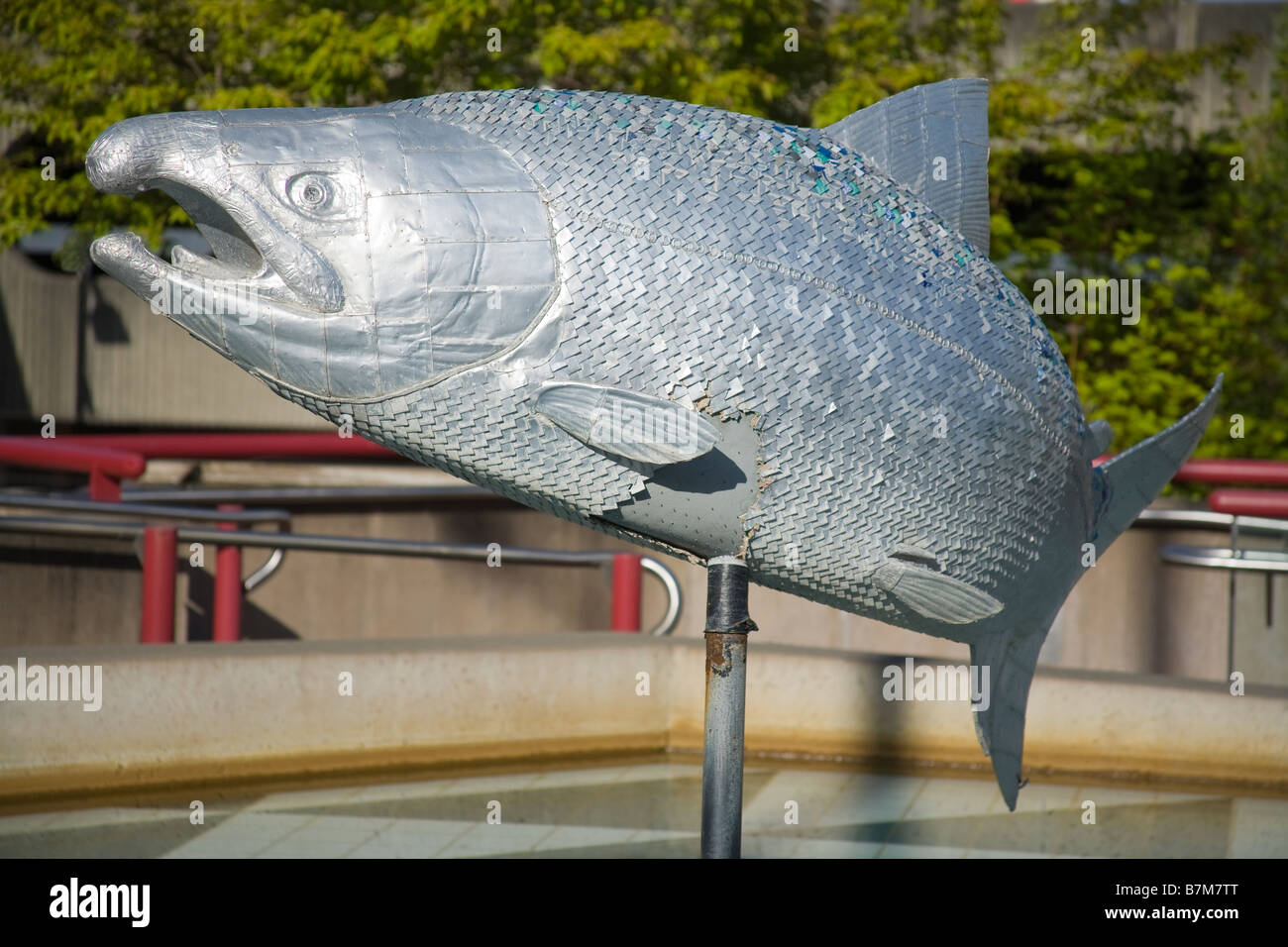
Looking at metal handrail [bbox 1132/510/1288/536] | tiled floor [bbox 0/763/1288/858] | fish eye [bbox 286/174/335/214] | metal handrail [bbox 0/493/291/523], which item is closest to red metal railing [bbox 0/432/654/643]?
metal handrail [bbox 0/493/291/523]

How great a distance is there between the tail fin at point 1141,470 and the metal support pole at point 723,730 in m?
0.98

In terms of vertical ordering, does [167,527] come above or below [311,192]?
below

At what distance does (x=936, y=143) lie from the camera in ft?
11.2

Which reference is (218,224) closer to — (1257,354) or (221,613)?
(221,613)

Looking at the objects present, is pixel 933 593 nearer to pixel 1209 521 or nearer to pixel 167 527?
pixel 167 527

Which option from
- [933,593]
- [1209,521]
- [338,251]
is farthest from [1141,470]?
[1209,521]

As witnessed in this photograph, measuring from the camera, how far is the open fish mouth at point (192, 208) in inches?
106

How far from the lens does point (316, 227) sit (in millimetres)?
2740

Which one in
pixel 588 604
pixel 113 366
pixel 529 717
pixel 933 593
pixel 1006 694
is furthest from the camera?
pixel 113 366

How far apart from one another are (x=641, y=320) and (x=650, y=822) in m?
3.02

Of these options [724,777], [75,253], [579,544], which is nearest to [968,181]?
[724,777]

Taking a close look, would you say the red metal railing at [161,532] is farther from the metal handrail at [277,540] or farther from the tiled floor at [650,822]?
the tiled floor at [650,822]

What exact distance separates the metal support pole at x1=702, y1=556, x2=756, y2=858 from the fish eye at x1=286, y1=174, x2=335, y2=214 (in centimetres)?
123
